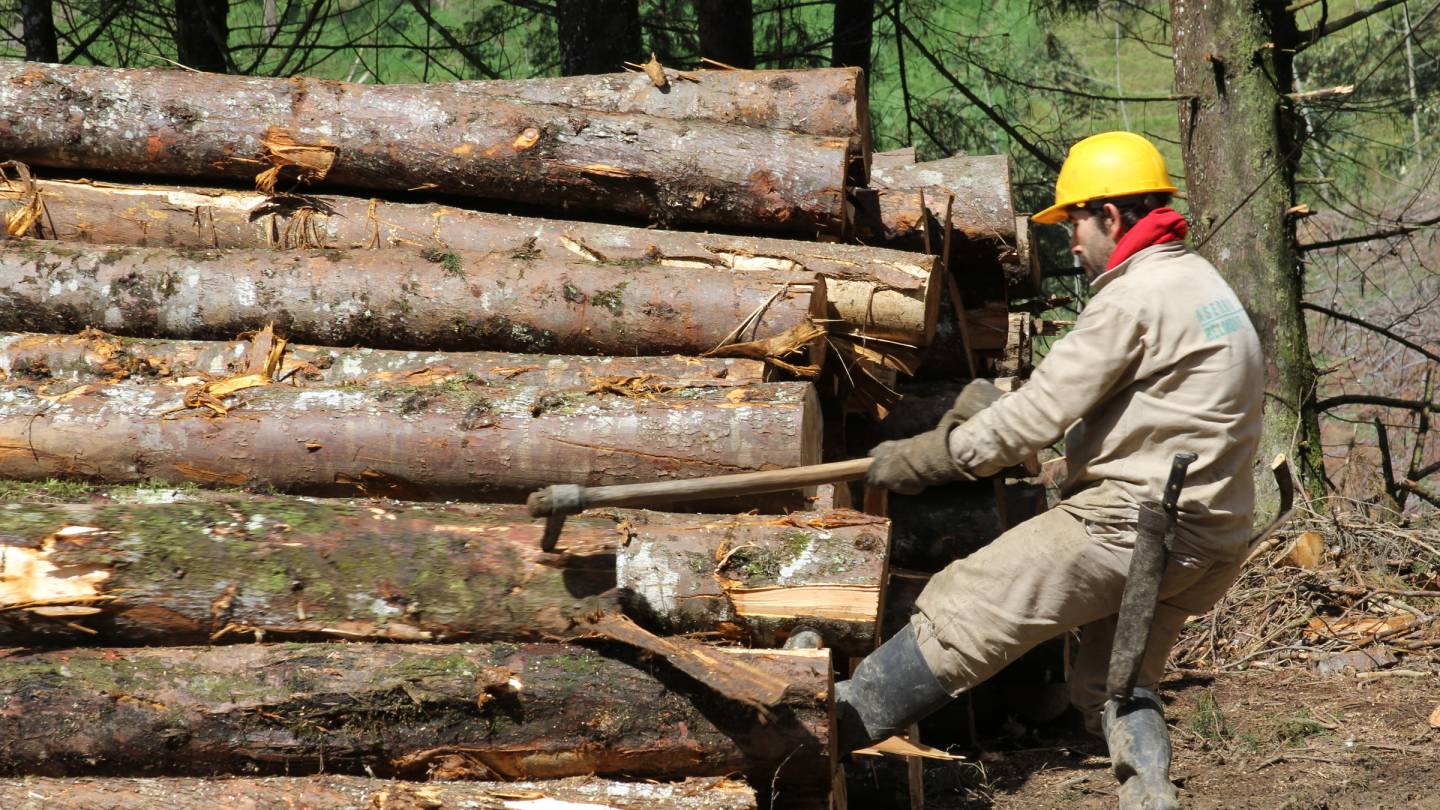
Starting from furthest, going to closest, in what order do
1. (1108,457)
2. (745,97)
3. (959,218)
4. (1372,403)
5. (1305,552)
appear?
(1372,403)
(1305,552)
(959,218)
(745,97)
(1108,457)

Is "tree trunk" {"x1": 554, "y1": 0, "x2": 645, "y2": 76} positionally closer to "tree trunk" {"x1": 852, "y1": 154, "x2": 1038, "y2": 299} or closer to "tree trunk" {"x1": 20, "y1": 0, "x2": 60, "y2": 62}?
"tree trunk" {"x1": 852, "y1": 154, "x2": 1038, "y2": 299}

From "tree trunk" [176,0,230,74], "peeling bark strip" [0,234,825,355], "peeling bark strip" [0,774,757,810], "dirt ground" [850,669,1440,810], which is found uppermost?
"tree trunk" [176,0,230,74]

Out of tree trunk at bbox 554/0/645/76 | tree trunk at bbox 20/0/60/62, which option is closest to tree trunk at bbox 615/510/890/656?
tree trunk at bbox 554/0/645/76

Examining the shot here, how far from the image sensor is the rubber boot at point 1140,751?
3.58 meters

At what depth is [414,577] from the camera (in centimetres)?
348

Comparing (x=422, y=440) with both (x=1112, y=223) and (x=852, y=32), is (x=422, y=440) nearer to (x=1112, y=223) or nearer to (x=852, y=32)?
(x=1112, y=223)

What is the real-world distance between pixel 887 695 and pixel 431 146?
2978 mm

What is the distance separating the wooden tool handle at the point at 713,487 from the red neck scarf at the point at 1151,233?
1.01m

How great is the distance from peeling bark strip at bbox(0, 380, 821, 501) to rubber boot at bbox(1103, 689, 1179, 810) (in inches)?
47.9

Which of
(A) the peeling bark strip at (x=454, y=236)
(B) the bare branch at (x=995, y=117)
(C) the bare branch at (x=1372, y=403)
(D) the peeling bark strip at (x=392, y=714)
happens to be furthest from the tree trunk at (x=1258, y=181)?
(D) the peeling bark strip at (x=392, y=714)

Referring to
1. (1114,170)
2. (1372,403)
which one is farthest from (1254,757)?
(1372,403)

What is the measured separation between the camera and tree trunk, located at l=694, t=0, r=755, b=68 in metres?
8.96

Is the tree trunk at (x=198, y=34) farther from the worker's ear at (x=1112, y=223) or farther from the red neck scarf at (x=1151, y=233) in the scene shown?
the red neck scarf at (x=1151, y=233)

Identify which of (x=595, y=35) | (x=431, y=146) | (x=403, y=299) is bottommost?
(x=403, y=299)
